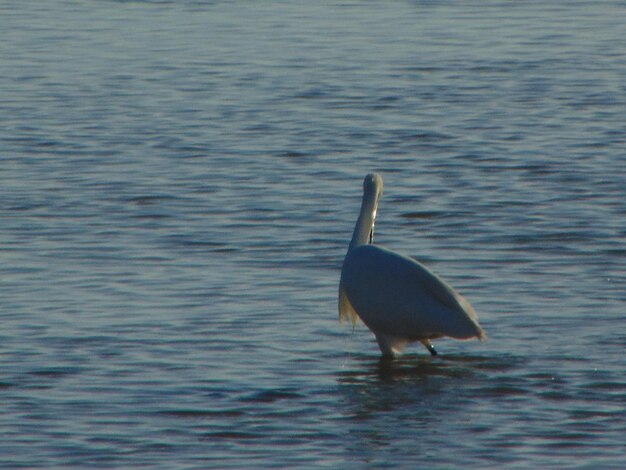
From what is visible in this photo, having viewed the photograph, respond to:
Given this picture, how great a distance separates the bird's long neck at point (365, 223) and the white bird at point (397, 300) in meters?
0.25

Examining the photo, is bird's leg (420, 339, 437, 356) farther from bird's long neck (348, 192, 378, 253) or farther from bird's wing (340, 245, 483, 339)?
bird's long neck (348, 192, 378, 253)

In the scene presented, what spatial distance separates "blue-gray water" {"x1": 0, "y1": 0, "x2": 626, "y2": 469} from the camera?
26.6ft

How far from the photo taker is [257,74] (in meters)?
19.3

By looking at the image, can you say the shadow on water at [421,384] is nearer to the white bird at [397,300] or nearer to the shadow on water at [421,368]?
the shadow on water at [421,368]

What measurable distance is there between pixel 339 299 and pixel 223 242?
7.34 ft

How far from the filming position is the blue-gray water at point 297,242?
8094mm

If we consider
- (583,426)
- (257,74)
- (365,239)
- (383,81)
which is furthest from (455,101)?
(583,426)

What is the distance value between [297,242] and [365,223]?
1.71 metres

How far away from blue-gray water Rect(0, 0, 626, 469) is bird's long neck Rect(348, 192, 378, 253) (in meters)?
0.52

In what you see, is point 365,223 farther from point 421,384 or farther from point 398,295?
point 421,384

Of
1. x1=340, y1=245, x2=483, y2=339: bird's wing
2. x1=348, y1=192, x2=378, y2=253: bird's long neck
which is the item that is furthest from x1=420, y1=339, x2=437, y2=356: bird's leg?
x1=348, y1=192, x2=378, y2=253: bird's long neck

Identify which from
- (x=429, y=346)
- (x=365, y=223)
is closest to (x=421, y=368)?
(x=429, y=346)

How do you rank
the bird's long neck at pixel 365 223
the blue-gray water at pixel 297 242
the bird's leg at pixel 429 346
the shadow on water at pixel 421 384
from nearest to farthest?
the blue-gray water at pixel 297 242 → the shadow on water at pixel 421 384 → the bird's leg at pixel 429 346 → the bird's long neck at pixel 365 223

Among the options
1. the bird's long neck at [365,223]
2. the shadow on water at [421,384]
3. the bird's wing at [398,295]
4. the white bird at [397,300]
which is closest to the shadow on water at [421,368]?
the shadow on water at [421,384]
